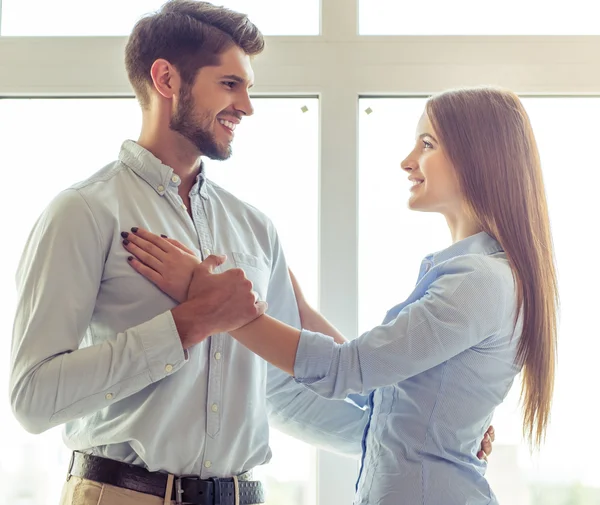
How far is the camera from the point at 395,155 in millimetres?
2191

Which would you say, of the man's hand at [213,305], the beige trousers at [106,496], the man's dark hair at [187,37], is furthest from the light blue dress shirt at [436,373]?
the man's dark hair at [187,37]

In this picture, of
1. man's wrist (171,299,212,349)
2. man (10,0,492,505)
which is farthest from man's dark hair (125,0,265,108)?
man's wrist (171,299,212,349)

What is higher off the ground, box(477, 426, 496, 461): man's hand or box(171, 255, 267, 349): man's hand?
box(171, 255, 267, 349): man's hand

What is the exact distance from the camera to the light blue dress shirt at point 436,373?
1.53m

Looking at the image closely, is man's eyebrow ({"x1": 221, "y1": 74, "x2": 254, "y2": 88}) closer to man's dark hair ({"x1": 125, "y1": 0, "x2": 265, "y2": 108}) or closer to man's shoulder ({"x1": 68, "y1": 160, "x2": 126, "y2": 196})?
man's dark hair ({"x1": 125, "y1": 0, "x2": 265, "y2": 108})

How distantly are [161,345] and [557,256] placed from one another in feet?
3.86

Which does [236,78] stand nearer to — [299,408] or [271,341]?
[271,341]

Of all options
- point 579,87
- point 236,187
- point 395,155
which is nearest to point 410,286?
point 395,155

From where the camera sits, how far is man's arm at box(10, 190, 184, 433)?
58.2 inches

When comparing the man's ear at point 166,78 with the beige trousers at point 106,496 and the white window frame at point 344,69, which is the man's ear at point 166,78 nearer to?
the white window frame at point 344,69

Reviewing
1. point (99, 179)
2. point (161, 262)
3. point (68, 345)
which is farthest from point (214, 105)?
point (68, 345)

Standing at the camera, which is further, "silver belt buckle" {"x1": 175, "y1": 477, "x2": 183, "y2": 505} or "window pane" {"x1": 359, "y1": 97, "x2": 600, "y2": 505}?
"window pane" {"x1": 359, "y1": 97, "x2": 600, "y2": 505}

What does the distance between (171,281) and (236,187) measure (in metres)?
0.66

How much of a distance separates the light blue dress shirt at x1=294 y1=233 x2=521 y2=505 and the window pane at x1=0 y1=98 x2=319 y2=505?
22.9 inches
